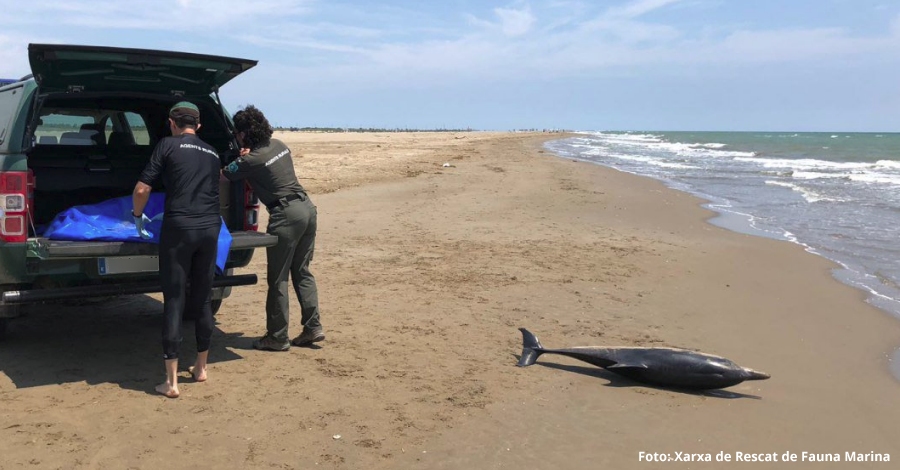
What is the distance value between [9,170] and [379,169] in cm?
1739

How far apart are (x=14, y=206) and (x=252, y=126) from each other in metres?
1.52

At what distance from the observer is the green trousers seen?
528 cm

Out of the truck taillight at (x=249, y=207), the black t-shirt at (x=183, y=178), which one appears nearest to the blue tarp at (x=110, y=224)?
the black t-shirt at (x=183, y=178)

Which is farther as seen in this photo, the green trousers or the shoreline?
the shoreline

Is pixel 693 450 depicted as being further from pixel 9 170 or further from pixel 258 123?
pixel 9 170

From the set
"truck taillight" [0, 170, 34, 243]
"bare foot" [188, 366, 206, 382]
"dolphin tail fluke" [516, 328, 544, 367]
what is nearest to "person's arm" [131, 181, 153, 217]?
"truck taillight" [0, 170, 34, 243]

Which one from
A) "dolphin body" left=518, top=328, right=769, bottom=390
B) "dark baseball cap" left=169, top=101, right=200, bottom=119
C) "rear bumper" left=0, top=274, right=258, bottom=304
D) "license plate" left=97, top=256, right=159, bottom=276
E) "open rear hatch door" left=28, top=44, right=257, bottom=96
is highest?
"open rear hatch door" left=28, top=44, right=257, bottom=96

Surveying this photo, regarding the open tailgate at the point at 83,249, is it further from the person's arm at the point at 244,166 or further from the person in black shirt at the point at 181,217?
the person's arm at the point at 244,166

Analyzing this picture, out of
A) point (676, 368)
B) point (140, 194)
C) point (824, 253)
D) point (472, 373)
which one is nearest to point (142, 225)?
point (140, 194)

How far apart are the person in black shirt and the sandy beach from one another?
50 cm

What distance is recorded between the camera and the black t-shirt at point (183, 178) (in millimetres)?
4410

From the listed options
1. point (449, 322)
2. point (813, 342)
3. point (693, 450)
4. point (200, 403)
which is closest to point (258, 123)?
point (200, 403)

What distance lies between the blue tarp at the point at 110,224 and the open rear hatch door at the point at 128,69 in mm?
825

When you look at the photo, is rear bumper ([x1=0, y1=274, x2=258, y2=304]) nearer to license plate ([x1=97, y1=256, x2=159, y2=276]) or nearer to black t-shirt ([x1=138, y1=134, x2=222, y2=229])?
license plate ([x1=97, y1=256, x2=159, y2=276])
